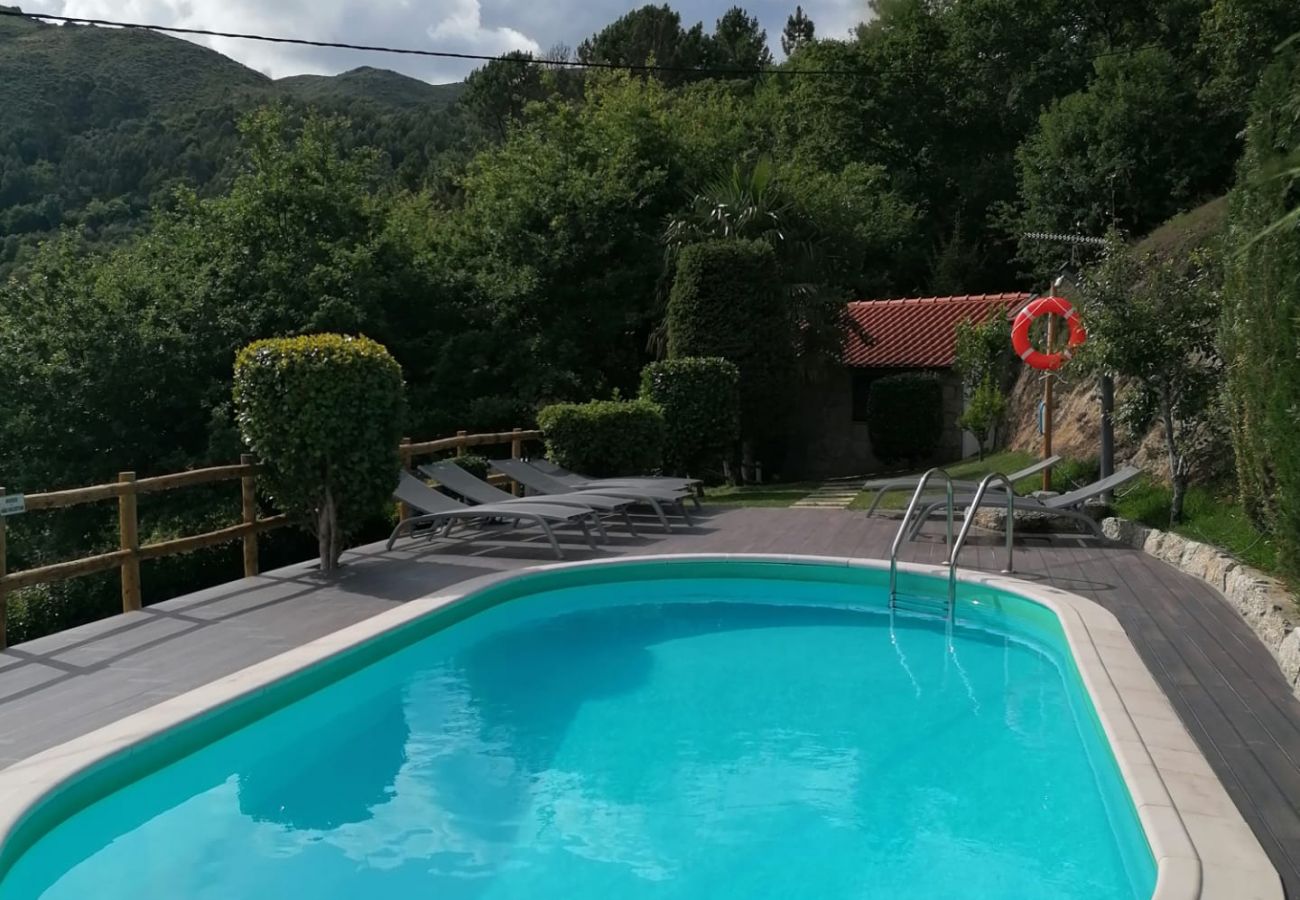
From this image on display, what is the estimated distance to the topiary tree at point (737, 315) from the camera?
1841cm

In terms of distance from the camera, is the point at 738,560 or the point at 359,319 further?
the point at 359,319

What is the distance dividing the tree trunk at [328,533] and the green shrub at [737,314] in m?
10.1

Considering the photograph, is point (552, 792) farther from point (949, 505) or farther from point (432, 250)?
point (432, 250)

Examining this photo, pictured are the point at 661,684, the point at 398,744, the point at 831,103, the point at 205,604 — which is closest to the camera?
Result: the point at 398,744

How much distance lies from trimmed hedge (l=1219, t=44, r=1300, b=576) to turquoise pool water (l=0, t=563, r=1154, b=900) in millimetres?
1690

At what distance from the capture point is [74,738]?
500cm

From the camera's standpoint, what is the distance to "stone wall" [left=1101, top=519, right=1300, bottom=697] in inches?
232

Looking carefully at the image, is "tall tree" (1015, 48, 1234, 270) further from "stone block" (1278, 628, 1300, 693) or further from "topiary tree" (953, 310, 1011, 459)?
"stone block" (1278, 628, 1300, 693)

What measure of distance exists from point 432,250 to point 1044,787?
18893 millimetres

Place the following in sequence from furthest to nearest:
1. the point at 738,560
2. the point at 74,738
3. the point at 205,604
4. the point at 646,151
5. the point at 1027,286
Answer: the point at 1027,286 < the point at 646,151 < the point at 738,560 < the point at 205,604 < the point at 74,738

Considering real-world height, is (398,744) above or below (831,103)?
below

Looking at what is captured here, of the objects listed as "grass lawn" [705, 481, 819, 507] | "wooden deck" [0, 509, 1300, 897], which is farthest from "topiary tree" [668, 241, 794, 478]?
"wooden deck" [0, 509, 1300, 897]

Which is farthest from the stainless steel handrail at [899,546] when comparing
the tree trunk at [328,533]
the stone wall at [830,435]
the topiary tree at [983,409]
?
the stone wall at [830,435]

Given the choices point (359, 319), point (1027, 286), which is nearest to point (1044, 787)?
point (359, 319)
